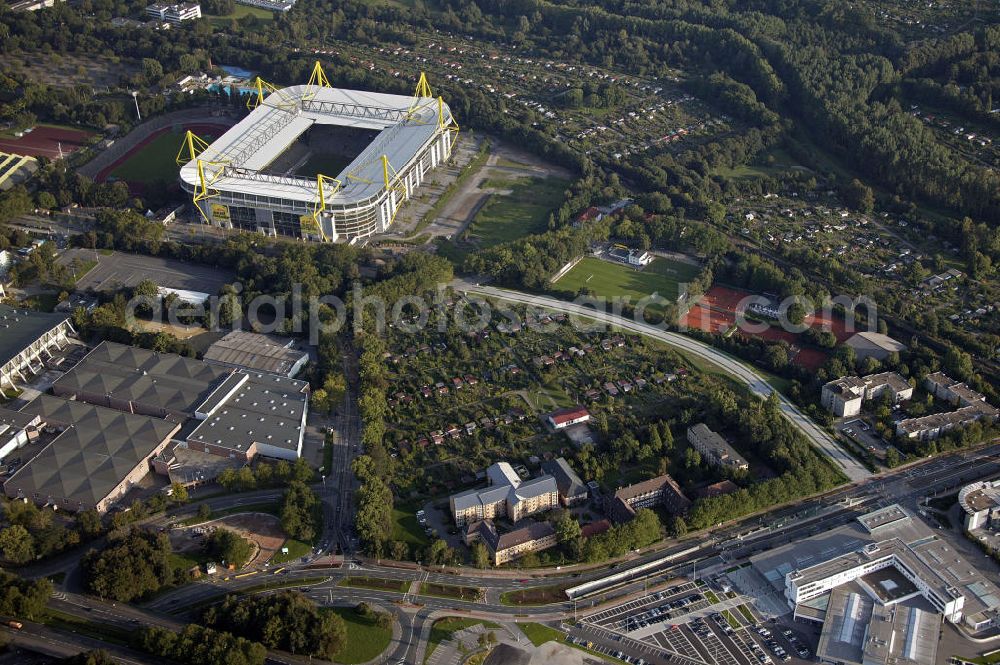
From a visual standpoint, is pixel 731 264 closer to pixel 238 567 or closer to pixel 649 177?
pixel 649 177

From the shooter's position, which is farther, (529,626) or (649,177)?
(649,177)

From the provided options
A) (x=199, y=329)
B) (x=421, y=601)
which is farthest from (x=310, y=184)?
(x=421, y=601)

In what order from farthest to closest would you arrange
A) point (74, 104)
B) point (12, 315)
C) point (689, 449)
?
1. point (74, 104)
2. point (12, 315)
3. point (689, 449)

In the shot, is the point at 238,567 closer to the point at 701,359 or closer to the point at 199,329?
the point at 199,329

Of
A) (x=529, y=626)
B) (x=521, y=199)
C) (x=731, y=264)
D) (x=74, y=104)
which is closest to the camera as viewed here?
(x=529, y=626)

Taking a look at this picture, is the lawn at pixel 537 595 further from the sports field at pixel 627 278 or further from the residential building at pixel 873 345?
the sports field at pixel 627 278

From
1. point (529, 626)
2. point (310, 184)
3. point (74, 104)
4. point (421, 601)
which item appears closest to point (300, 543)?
point (421, 601)
